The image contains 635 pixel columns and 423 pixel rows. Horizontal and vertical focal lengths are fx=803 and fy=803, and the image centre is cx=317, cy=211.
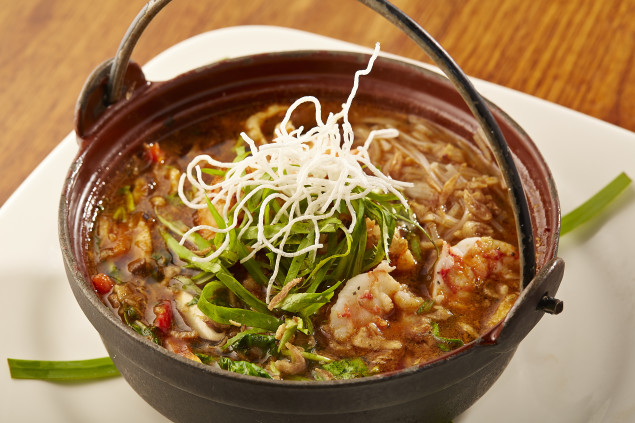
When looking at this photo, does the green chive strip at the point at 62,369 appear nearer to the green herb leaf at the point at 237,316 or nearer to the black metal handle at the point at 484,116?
the green herb leaf at the point at 237,316

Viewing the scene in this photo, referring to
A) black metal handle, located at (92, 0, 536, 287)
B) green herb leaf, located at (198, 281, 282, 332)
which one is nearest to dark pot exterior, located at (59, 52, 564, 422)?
black metal handle, located at (92, 0, 536, 287)

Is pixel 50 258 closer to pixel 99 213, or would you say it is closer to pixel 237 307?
pixel 99 213

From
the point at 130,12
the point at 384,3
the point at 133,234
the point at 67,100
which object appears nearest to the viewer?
the point at 384,3

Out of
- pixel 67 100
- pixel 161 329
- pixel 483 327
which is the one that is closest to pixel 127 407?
pixel 161 329

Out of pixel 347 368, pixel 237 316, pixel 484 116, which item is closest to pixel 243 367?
pixel 237 316

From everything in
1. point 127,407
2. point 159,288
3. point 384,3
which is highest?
point 384,3

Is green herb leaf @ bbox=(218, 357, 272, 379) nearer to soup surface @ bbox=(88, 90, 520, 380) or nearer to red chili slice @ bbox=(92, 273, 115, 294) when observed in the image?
soup surface @ bbox=(88, 90, 520, 380)

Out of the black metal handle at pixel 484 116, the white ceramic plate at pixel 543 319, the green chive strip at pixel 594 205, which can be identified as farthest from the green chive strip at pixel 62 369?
the green chive strip at pixel 594 205
